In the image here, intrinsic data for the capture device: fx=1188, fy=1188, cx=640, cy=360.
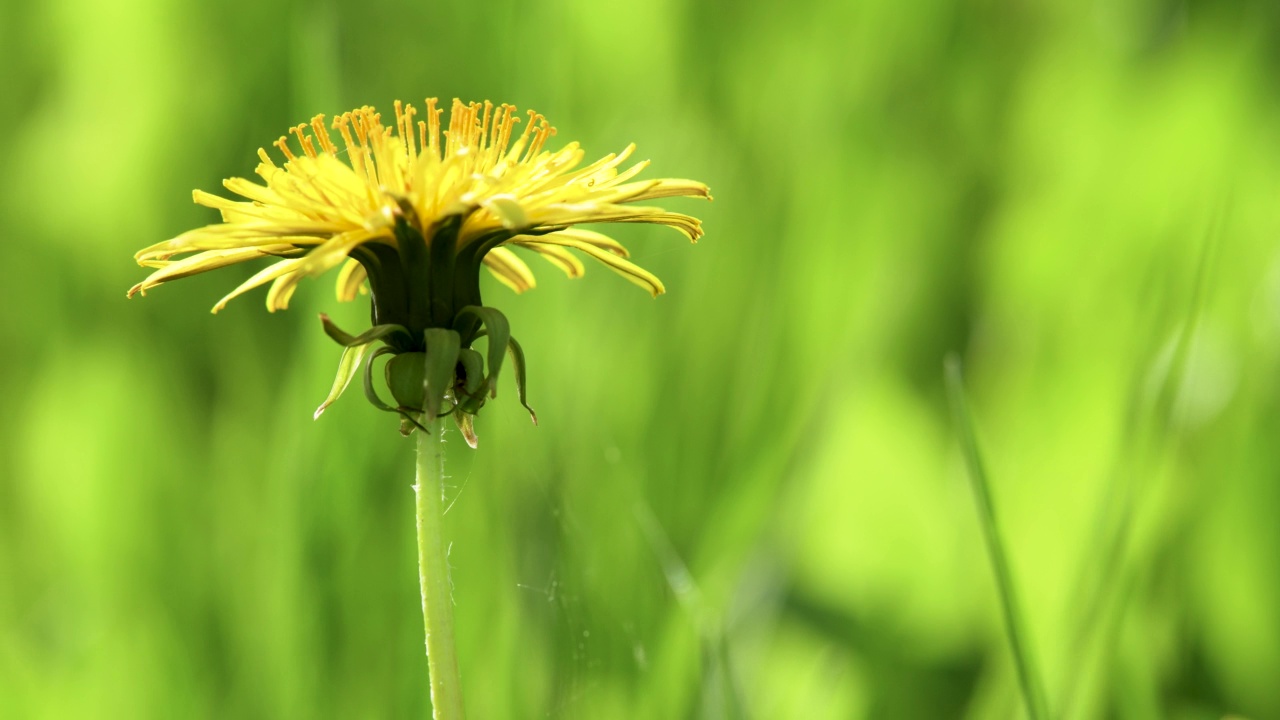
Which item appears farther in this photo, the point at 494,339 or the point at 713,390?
the point at 713,390

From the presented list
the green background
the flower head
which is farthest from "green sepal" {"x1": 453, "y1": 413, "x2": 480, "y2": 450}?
the green background

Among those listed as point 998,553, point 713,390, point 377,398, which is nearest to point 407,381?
point 377,398

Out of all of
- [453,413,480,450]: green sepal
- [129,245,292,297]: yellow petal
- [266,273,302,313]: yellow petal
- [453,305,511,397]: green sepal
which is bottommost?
[453,413,480,450]: green sepal

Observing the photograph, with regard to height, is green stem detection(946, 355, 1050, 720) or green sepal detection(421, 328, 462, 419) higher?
green sepal detection(421, 328, 462, 419)

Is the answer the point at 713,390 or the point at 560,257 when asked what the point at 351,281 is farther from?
the point at 713,390

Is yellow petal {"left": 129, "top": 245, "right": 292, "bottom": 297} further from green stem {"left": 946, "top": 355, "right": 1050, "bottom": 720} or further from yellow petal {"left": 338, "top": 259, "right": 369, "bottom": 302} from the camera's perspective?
green stem {"left": 946, "top": 355, "right": 1050, "bottom": 720}

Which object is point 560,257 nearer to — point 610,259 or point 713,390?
point 610,259

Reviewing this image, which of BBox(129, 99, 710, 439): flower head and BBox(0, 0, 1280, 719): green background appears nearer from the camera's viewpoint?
BBox(129, 99, 710, 439): flower head

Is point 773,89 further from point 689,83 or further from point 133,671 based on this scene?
point 133,671
